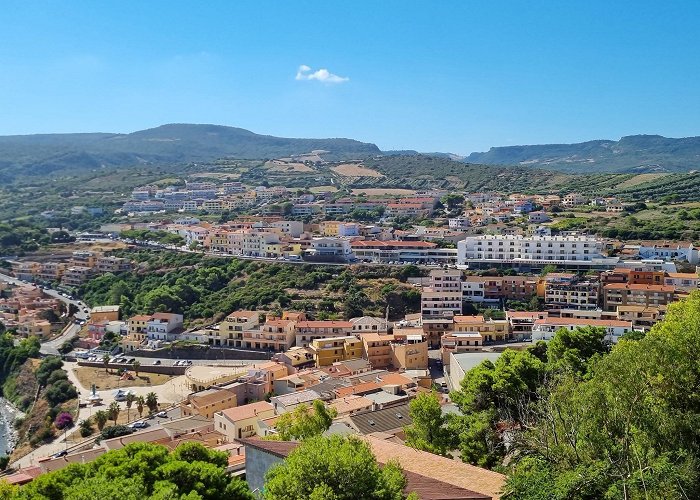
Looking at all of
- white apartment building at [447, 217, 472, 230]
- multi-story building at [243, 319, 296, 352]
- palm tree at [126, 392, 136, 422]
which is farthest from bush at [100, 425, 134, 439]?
white apartment building at [447, 217, 472, 230]

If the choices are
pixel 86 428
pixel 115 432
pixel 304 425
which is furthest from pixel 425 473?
pixel 86 428

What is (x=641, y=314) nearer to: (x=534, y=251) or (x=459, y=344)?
(x=459, y=344)

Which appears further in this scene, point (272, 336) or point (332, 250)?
point (332, 250)

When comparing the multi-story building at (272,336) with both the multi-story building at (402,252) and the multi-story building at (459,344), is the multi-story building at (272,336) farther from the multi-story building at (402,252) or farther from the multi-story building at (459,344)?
the multi-story building at (402,252)

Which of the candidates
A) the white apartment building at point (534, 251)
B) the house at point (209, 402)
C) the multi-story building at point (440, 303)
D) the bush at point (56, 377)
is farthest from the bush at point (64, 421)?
the white apartment building at point (534, 251)

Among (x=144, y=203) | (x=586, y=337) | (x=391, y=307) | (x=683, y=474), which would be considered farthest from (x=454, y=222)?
(x=683, y=474)

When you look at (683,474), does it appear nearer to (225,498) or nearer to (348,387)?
(225,498)
